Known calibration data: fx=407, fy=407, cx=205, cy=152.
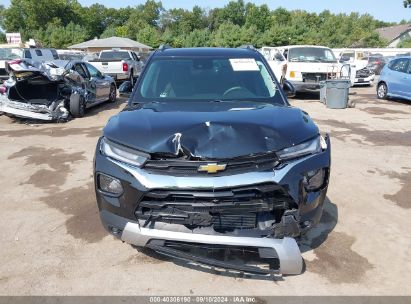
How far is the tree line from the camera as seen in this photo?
5884cm

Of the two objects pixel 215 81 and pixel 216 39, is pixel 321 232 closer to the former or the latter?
pixel 215 81

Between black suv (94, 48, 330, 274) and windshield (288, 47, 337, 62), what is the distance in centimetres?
1213

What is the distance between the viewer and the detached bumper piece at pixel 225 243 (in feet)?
9.53

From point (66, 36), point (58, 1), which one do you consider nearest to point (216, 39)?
point (66, 36)

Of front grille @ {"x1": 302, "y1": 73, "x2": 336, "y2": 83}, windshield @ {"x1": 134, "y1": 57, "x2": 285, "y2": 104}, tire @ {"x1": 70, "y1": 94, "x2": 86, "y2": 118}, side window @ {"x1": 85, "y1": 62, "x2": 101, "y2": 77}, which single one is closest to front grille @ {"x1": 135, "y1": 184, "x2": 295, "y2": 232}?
windshield @ {"x1": 134, "y1": 57, "x2": 285, "y2": 104}

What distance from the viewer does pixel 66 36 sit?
207 feet

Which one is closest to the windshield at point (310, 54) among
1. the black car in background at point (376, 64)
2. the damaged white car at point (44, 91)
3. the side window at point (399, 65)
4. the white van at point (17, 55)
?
the side window at point (399, 65)

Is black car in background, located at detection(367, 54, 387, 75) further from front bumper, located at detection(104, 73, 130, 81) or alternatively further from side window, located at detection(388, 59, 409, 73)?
front bumper, located at detection(104, 73, 130, 81)

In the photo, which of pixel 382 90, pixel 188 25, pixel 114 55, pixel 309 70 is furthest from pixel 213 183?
pixel 188 25

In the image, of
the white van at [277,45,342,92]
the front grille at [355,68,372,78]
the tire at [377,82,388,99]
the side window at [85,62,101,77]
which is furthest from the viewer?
the front grille at [355,68,372,78]

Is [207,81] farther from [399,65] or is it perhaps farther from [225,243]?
[399,65]

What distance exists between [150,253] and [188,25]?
327 feet

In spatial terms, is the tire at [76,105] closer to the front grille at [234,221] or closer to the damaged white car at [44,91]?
the damaged white car at [44,91]

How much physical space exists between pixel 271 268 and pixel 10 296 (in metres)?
2.05
